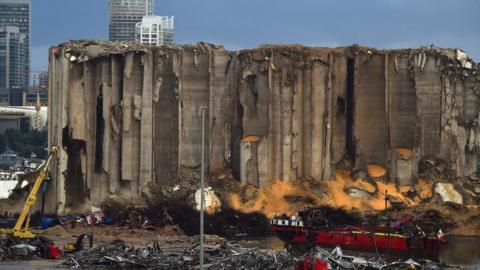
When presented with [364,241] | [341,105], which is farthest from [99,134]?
[364,241]

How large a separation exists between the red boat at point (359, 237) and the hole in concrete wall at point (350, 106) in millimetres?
17020

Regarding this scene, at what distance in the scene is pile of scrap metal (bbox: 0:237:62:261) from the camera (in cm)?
6350

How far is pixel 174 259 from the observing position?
5994cm

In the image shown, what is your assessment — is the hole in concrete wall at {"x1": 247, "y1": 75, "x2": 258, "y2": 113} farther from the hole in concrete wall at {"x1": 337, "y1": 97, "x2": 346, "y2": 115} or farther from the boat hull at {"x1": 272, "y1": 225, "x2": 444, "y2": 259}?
the boat hull at {"x1": 272, "y1": 225, "x2": 444, "y2": 259}

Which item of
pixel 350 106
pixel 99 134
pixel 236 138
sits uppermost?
pixel 350 106

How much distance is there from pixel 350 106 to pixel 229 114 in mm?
8842

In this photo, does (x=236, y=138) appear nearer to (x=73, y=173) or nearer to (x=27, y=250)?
(x=73, y=173)

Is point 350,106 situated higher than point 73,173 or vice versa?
point 350,106

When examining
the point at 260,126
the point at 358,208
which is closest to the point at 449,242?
the point at 358,208

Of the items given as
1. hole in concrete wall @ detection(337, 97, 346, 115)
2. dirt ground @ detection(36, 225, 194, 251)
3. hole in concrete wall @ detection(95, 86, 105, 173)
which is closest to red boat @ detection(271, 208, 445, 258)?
dirt ground @ detection(36, 225, 194, 251)

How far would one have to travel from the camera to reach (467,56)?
335ft

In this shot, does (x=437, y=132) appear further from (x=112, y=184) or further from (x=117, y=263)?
(x=117, y=263)

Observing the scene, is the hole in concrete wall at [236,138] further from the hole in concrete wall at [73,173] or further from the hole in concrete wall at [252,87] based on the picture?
the hole in concrete wall at [73,173]

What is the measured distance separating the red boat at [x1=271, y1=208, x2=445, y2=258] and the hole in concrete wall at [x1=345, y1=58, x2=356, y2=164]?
55.8 ft
